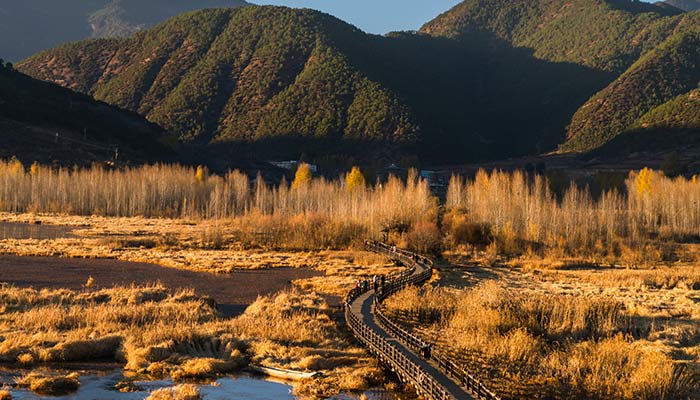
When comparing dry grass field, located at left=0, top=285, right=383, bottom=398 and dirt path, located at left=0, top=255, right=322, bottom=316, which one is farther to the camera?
dirt path, located at left=0, top=255, right=322, bottom=316

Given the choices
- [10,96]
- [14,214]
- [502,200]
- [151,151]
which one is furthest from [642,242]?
[10,96]

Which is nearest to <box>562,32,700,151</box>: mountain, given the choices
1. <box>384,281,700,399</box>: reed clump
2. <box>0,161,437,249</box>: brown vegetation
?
<box>0,161,437,249</box>: brown vegetation

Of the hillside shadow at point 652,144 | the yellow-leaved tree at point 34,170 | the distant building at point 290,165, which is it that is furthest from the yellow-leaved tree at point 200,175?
the hillside shadow at point 652,144

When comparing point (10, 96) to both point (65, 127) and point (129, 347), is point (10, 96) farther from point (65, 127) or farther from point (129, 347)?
point (129, 347)

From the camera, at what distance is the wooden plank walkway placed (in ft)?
72.7

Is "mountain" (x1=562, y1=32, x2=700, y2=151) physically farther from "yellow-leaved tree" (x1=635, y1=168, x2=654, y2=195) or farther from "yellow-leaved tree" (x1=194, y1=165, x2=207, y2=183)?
"yellow-leaved tree" (x1=194, y1=165, x2=207, y2=183)

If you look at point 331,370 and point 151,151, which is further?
point 151,151

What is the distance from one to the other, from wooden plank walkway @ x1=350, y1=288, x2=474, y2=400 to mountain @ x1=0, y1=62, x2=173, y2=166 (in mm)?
111140

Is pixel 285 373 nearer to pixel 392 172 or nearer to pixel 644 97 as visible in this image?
pixel 392 172

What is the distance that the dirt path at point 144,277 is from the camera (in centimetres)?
4572

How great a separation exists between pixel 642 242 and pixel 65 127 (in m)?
118

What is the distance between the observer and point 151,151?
16025 cm

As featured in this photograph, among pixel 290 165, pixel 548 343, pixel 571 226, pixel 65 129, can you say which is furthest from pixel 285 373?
pixel 290 165

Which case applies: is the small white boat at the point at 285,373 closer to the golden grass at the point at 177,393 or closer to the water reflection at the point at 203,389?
the water reflection at the point at 203,389
